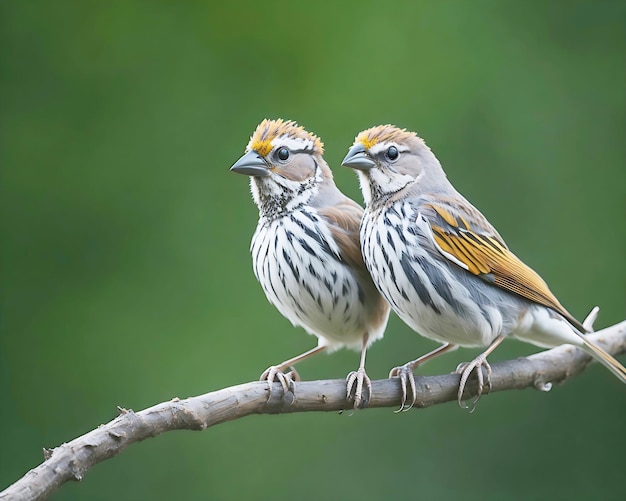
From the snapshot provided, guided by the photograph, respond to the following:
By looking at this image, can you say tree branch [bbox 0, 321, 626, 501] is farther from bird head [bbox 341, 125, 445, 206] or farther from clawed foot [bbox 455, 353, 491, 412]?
bird head [bbox 341, 125, 445, 206]

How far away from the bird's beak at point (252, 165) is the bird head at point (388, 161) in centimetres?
31

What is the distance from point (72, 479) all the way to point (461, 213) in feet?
5.67

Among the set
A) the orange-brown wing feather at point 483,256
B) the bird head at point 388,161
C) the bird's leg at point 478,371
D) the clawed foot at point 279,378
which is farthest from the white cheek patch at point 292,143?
the bird's leg at point 478,371

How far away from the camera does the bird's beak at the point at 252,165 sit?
336 centimetres

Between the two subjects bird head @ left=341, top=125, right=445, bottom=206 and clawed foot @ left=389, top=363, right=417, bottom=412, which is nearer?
clawed foot @ left=389, top=363, right=417, bottom=412

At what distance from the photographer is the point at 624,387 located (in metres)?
6.01

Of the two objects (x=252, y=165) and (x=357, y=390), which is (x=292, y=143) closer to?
(x=252, y=165)

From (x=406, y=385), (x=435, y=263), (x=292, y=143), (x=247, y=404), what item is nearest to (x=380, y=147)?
(x=292, y=143)

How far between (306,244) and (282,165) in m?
0.31

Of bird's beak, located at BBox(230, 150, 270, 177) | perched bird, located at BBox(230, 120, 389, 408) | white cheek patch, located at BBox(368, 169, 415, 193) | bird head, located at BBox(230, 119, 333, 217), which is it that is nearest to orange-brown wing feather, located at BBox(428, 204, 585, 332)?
white cheek patch, located at BBox(368, 169, 415, 193)

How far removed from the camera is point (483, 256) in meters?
3.33

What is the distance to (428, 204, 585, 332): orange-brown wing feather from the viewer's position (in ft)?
10.8

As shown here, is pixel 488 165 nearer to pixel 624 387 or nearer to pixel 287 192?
pixel 624 387

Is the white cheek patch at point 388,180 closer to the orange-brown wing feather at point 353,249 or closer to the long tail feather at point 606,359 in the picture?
the orange-brown wing feather at point 353,249
